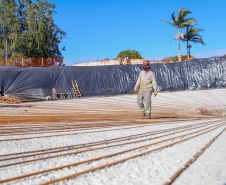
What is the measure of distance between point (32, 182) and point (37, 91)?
660 inches

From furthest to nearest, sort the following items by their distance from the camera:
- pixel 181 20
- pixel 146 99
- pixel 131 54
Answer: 1. pixel 131 54
2. pixel 181 20
3. pixel 146 99

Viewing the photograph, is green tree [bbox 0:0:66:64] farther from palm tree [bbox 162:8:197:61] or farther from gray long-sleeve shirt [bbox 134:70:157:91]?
gray long-sleeve shirt [bbox 134:70:157:91]

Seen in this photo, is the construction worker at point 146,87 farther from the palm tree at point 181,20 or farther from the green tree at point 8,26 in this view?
the green tree at point 8,26

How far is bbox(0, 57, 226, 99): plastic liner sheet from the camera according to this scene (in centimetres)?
1823

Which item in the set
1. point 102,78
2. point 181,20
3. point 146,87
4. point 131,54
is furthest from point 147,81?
point 131,54

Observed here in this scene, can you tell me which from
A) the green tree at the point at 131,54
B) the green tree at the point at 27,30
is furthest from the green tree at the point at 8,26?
the green tree at the point at 131,54

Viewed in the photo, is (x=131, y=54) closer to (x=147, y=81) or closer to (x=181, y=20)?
(x=181, y=20)

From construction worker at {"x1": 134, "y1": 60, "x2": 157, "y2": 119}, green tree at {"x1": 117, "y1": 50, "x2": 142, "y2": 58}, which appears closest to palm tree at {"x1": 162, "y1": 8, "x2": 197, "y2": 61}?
green tree at {"x1": 117, "y1": 50, "x2": 142, "y2": 58}

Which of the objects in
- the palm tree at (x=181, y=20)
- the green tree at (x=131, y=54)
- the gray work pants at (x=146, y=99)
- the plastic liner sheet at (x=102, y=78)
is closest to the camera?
the gray work pants at (x=146, y=99)

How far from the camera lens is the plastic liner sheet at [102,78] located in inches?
718

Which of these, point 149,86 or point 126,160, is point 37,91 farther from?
point 126,160

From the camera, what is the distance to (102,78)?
67.5 ft

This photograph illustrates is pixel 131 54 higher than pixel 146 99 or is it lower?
higher

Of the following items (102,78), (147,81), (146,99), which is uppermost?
(102,78)
